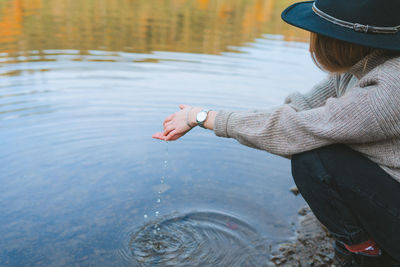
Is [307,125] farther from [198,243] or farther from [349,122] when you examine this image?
[198,243]

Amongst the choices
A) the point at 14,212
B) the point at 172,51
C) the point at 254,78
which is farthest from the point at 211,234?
the point at 172,51

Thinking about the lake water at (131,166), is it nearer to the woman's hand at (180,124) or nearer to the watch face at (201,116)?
the woman's hand at (180,124)

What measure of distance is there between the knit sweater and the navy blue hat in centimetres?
10

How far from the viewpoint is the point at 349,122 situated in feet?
5.77

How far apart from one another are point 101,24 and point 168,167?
9236mm

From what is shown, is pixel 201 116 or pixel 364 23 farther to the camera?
pixel 201 116

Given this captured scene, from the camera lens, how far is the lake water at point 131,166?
2.43 metres

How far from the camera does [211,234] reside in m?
2.55

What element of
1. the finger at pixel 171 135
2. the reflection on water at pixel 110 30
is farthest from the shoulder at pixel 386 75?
the reflection on water at pixel 110 30

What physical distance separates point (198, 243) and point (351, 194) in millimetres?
980

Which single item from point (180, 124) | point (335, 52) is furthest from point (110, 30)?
point (335, 52)

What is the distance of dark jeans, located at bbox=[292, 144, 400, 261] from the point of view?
1825 mm

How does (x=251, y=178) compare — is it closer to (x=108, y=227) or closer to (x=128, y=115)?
(x=108, y=227)

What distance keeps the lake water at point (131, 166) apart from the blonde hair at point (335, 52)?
45.6 inches
